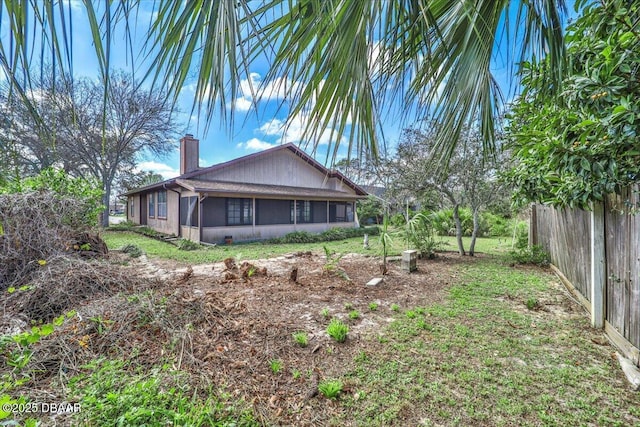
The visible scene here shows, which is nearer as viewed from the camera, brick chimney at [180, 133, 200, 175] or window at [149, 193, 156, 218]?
brick chimney at [180, 133, 200, 175]

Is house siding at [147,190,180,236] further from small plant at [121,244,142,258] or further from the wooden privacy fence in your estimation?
the wooden privacy fence

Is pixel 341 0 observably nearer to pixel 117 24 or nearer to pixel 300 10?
pixel 300 10

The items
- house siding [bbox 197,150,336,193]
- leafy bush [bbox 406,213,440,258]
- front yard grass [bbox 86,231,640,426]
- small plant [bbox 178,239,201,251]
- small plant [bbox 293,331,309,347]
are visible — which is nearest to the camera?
front yard grass [bbox 86,231,640,426]

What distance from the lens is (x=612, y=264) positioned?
3.12 m

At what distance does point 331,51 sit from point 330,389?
2.46m

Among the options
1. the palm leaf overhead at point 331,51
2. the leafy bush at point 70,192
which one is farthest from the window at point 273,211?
the palm leaf overhead at point 331,51

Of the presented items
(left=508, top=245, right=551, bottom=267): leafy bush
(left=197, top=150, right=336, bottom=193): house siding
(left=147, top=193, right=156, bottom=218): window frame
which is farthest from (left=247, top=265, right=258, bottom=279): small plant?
(left=147, top=193, right=156, bottom=218): window frame

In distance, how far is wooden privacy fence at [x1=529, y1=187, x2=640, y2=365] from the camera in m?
2.68

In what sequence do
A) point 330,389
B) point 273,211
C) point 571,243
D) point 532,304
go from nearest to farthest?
point 330,389, point 532,304, point 571,243, point 273,211

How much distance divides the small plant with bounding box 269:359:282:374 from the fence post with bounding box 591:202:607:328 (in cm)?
382

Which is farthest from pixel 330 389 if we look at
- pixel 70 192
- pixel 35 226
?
pixel 70 192

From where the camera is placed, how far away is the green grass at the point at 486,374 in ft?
7.11

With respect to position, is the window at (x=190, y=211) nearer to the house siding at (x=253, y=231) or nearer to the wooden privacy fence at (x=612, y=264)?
the house siding at (x=253, y=231)

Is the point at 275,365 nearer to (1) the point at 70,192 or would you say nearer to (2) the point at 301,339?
(2) the point at 301,339
